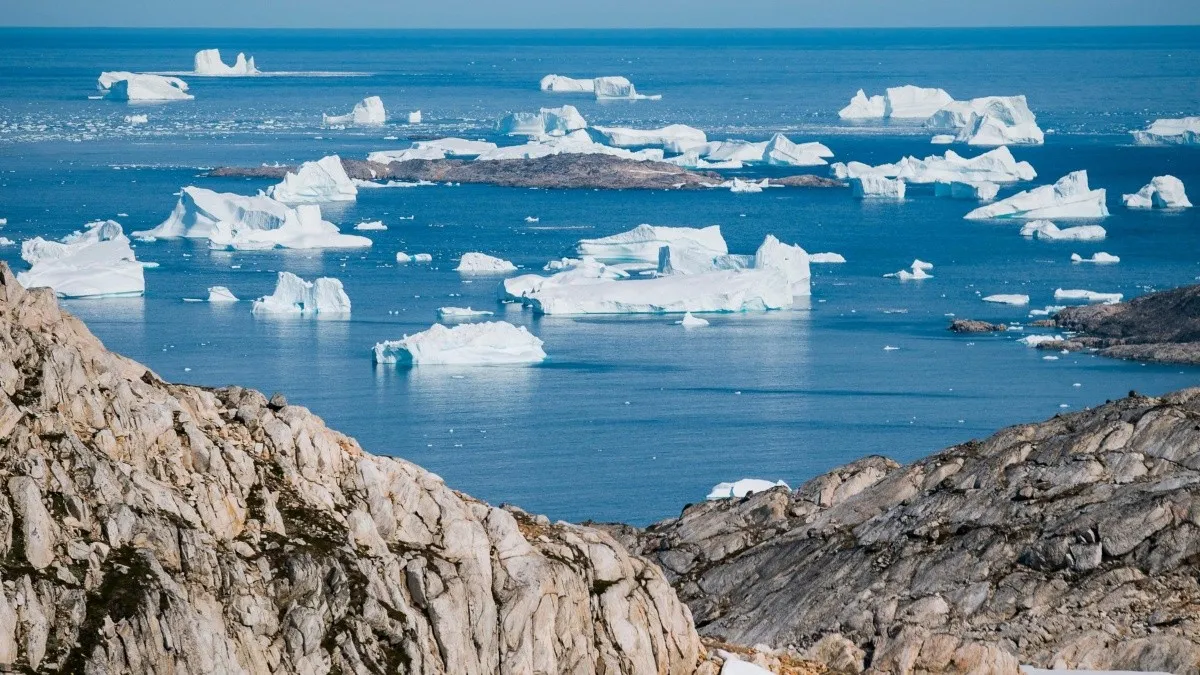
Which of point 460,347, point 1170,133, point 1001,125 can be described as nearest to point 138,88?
point 1001,125

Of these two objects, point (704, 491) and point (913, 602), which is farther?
point (704, 491)

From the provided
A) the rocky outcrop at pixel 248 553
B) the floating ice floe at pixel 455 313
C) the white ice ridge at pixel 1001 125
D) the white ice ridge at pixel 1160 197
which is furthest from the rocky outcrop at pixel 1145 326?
the white ice ridge at pixel 1001 125

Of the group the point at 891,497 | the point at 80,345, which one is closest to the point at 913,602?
the point at 891,497

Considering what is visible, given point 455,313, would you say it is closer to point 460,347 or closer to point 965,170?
point 460,347

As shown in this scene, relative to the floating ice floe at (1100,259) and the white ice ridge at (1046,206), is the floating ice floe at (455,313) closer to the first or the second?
the floating ice floe at (1100,259)

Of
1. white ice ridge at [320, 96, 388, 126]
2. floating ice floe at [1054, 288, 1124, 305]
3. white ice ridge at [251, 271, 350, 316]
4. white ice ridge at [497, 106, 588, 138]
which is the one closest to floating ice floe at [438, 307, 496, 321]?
white ice ridge at [251, 271, 350, 316]

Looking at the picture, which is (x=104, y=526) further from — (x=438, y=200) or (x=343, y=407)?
(x=438, y=200)
